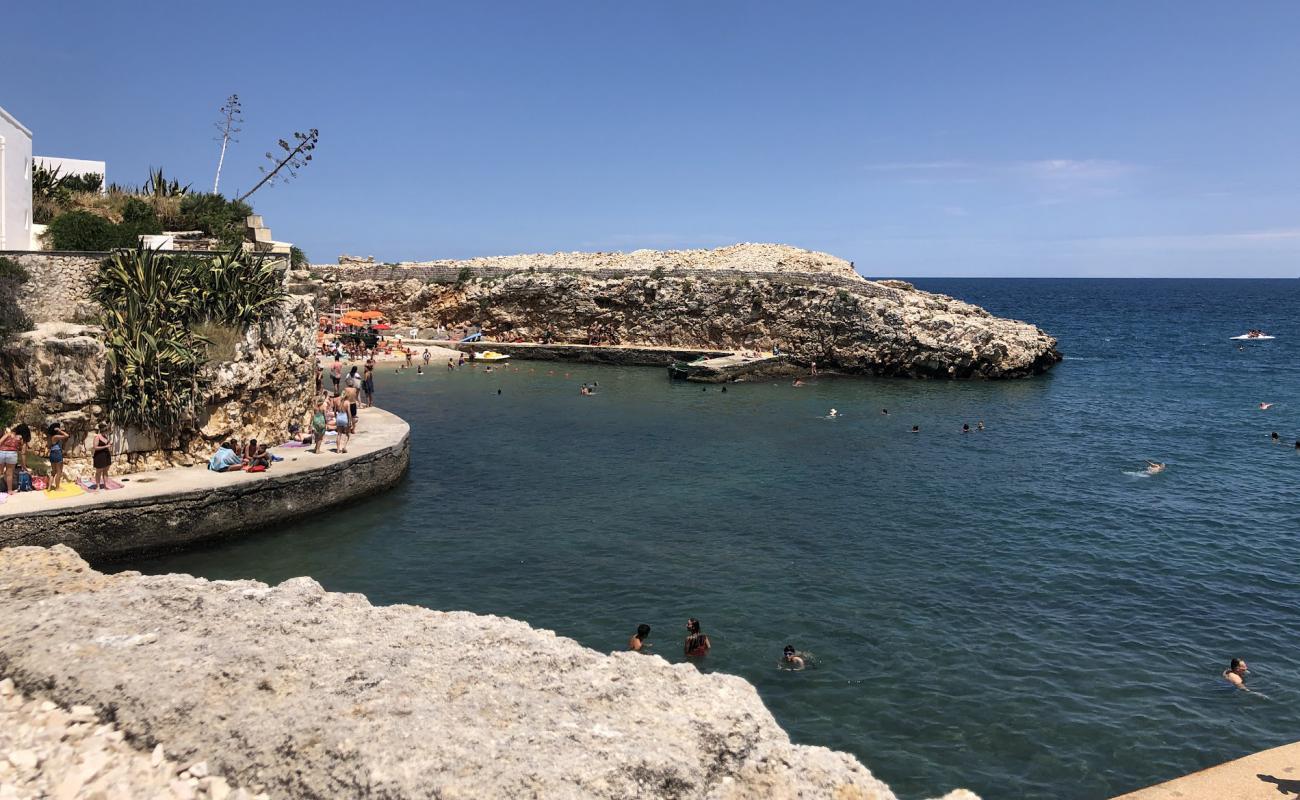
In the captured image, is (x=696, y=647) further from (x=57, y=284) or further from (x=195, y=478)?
(x=57, y=284)

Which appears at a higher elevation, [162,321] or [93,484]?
[162,321]

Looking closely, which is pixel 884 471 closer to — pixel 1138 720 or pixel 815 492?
pixel 815 492

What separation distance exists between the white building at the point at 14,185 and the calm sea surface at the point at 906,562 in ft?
36.5

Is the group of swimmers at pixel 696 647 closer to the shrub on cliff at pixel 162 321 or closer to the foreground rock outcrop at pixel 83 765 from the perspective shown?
the foreground rock outcrop at pixel 83 765

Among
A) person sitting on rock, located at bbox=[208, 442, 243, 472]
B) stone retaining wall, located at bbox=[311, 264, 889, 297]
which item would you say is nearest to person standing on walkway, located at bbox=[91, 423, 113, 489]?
person sitting on rock, located at bbox=[208, 442, 243, 472]

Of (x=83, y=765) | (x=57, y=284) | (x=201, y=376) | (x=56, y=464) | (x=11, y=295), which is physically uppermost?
(x=57, y=284)

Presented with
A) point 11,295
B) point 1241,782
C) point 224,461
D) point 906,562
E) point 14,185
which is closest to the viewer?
point 1241,782

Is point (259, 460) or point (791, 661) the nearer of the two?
point (791, 661)

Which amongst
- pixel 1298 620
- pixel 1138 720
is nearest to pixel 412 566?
pixel 1138 720

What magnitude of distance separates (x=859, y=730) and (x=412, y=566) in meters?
10.0

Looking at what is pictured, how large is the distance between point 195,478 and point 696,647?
1224cm

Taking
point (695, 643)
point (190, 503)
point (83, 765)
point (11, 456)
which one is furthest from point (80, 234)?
point (695, 643)

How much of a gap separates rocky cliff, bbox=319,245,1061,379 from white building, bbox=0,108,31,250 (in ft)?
131

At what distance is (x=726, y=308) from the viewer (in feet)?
186
